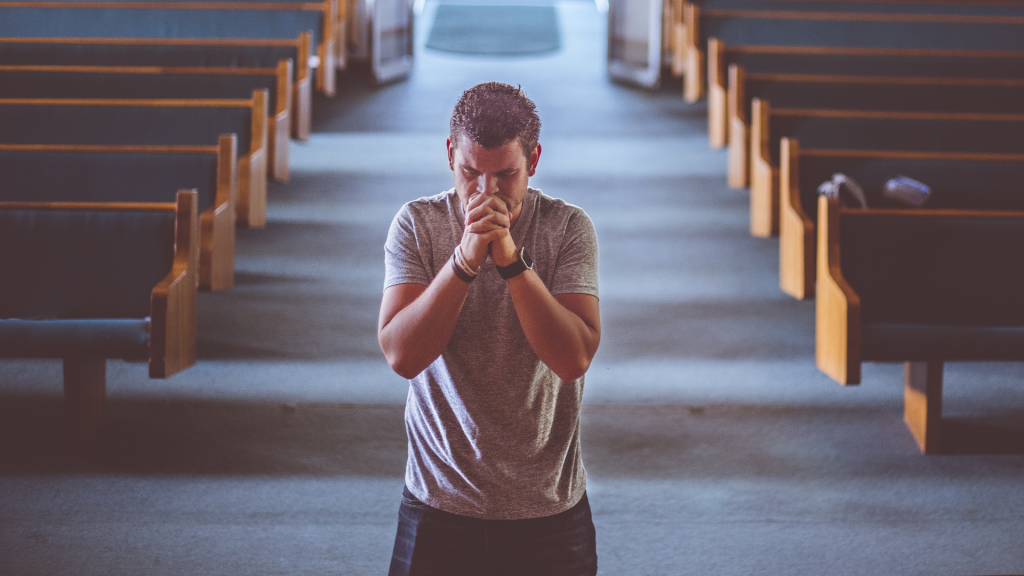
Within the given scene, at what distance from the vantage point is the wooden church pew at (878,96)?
62.6 inches

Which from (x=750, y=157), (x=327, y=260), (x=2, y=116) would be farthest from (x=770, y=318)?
(x=2, y=116)

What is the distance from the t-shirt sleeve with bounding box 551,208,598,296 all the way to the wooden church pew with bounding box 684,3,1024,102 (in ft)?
5.22

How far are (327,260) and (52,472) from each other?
556 millimetres

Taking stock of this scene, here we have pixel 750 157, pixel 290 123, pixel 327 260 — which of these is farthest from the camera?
pixel 290 123

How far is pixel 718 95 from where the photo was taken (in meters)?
1.76

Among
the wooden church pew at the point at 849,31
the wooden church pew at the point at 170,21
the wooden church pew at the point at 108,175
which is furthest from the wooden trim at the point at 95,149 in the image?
the wooden church pew at the point at 849,31

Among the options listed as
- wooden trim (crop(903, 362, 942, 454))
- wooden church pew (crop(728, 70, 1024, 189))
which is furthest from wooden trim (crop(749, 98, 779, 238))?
wooden trim (crop(903, 362, 942, 454))

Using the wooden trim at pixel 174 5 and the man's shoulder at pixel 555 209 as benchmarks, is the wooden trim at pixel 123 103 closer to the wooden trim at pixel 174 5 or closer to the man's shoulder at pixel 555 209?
the wooden trim at pixel 174 5

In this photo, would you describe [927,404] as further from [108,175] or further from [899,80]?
[108,175]

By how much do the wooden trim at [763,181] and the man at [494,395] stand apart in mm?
1011

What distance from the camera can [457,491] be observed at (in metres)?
0.45

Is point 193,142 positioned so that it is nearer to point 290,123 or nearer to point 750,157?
point 290,123

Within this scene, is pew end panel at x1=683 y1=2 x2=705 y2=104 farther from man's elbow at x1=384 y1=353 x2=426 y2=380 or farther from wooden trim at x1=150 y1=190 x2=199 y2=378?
man's elbow at x1=384 y1=353 x2=426 y2=380

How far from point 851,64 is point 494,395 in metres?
1.53
